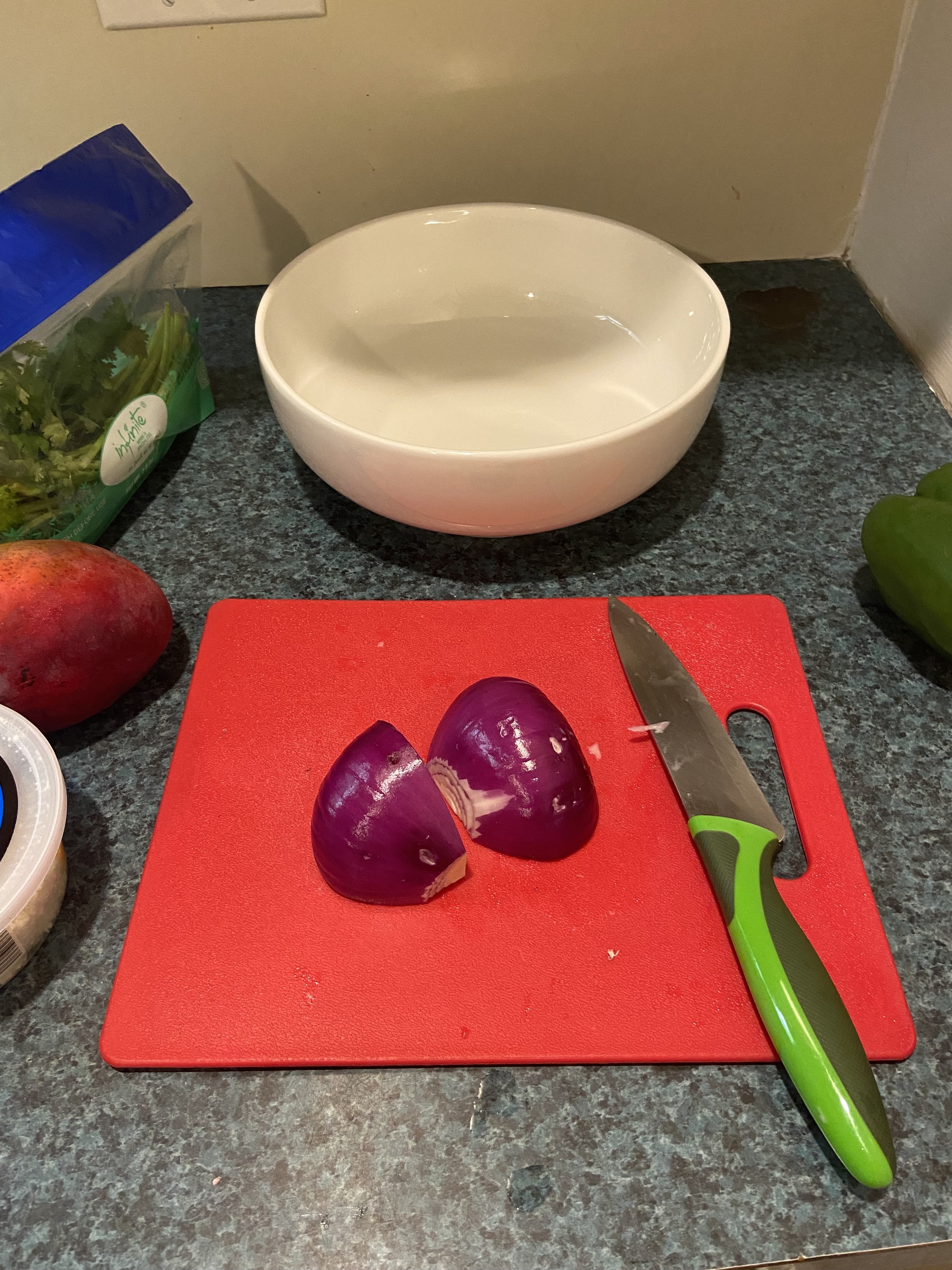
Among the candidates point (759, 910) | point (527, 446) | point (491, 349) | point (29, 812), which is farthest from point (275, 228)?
point (759, 910)

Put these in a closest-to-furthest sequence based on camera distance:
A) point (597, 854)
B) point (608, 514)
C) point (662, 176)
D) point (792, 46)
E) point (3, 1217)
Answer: point (3, 1217) → point (597, 854) → point (608, 514) → point (792, 46) → point (662, 176)

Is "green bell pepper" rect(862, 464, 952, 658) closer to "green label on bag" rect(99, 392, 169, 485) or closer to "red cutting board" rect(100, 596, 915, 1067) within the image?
"red cutting board" rect(100, 596, 915, 1067)

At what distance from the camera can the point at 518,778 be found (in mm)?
583

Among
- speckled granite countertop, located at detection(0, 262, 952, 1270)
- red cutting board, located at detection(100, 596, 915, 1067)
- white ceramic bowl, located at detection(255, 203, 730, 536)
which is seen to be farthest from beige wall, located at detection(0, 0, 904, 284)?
red cutting board, located at detection(100, 596, 915, 1067)

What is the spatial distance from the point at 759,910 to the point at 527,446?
49 centimetres

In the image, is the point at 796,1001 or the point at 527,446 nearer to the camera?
the point at 796,1001

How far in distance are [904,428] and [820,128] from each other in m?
0.40

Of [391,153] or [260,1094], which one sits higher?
[391,153]

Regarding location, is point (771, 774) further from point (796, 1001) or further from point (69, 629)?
point (69, 629)

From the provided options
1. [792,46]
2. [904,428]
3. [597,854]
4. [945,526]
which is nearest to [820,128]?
[792,46]

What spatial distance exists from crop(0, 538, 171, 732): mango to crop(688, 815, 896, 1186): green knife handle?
44 centimetres

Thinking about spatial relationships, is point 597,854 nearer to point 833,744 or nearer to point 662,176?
point 833,744

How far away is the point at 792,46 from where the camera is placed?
3.18 feet

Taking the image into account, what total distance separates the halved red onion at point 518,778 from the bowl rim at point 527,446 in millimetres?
196
